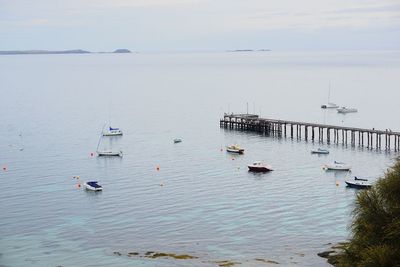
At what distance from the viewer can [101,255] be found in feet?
180

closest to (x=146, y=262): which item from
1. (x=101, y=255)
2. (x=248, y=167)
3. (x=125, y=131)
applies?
(x=101, y=255)

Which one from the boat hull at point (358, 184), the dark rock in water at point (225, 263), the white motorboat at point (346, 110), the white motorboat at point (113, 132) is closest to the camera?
the dark rock in water at point (225, 263)

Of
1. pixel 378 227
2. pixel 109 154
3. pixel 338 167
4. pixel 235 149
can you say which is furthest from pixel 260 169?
pixel 378 227

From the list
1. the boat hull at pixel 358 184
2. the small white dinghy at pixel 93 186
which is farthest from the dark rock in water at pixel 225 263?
the boat hull at pixel 358 184

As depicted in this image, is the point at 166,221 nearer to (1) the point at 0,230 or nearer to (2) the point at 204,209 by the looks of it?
(2) the point at 204,209

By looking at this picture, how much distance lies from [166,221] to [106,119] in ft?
305

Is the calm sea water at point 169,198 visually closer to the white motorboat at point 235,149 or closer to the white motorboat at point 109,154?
the white motorboat at point 109,154

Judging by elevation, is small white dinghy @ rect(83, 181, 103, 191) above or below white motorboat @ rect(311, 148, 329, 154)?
below

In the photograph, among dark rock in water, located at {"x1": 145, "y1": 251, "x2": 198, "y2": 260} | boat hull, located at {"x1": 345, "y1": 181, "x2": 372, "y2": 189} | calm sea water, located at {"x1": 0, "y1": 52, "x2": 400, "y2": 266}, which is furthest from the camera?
boat hull, located at {"x1": 345, "y1": 181, "x2": 372, "y2": 189}

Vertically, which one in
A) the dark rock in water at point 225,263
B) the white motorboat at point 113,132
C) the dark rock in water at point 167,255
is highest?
the white motorboat at point 113,132

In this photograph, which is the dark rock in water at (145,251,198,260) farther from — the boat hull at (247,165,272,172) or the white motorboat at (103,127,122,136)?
the white motorboat at (103,127,122,136)

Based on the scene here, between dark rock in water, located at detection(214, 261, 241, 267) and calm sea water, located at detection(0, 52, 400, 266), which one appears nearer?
dark rock in water, located at detection(214, 261, 241, 267)

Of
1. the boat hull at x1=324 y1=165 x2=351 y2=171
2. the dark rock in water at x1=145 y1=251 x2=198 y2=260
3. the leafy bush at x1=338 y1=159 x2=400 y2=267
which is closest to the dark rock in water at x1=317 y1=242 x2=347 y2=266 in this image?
the dark rock in water at x1=145 y1=251 x2=198 y2=260

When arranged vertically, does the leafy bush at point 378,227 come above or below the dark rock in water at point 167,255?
above
